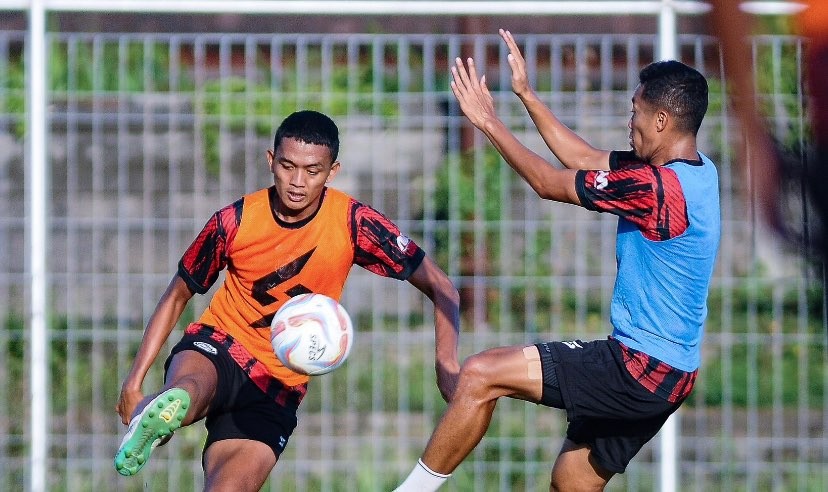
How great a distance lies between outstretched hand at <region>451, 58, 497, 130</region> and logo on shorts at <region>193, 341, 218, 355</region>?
1.40 metres

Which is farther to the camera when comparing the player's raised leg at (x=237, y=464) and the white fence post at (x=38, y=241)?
the white fence post at (x=38, y=241)

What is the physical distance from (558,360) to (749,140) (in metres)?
3.08

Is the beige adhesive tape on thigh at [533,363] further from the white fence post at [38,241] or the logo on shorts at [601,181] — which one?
the white fence post at [38,241]

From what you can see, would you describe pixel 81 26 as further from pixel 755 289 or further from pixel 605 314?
pixel 755 289

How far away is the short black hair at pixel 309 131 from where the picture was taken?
473 cm

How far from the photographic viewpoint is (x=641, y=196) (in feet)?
13.5

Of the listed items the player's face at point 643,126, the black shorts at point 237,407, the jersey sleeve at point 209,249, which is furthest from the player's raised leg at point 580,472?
the jersey sleeve at point 209,249

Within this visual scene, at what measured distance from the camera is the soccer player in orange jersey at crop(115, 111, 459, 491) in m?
4.64

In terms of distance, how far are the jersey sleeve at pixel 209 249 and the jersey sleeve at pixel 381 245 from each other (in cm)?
48

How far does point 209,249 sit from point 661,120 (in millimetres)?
1824

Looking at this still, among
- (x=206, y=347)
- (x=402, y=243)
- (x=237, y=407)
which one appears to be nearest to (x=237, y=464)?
(x=237, y=407)

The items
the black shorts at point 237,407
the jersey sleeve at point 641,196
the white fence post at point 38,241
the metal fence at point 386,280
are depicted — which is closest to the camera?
the jersey sleeve at point 641,196

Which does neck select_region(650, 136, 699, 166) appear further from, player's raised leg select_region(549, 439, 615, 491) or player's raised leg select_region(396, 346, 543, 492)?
player's raised leg select_region(549, 439, 615, 491)


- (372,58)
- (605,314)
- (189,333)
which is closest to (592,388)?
(189,333)
